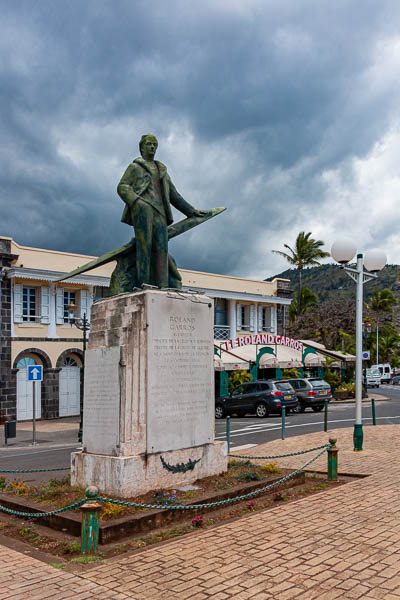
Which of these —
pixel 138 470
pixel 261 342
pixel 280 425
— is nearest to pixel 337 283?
pixel 261 342

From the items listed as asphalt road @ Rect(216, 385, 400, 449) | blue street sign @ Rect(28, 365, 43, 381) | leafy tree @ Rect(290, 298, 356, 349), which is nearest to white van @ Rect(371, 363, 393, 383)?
leafy tree @ Rect(290, 298, 356, 349)

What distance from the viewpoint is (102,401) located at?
25.1 feet

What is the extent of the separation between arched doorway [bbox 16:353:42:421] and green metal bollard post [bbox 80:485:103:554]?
22.4 metres

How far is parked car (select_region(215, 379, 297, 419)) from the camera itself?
77.7 ft

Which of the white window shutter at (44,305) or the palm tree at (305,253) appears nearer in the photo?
the white window shutter at (44,305)

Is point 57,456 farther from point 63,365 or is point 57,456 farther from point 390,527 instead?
point 63,365

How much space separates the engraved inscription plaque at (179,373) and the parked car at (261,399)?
613 inches

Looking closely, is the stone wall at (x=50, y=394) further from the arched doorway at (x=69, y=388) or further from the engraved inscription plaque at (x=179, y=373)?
the engraved inscription plaque at (x=179, y=373)

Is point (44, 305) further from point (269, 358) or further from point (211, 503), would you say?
point (211, 503)

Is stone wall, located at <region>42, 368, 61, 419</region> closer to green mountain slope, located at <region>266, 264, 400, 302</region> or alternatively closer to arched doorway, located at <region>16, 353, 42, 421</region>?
arched doorway, located at <region>16, 353, 42, 421</region>

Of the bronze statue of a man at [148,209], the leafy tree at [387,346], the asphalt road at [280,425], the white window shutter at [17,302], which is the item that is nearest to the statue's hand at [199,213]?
the bronze statue of a man at [148,209]

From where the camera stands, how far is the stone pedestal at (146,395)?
24.0ft

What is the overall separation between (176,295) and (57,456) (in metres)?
8.88

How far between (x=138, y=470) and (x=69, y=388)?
73.4ft
